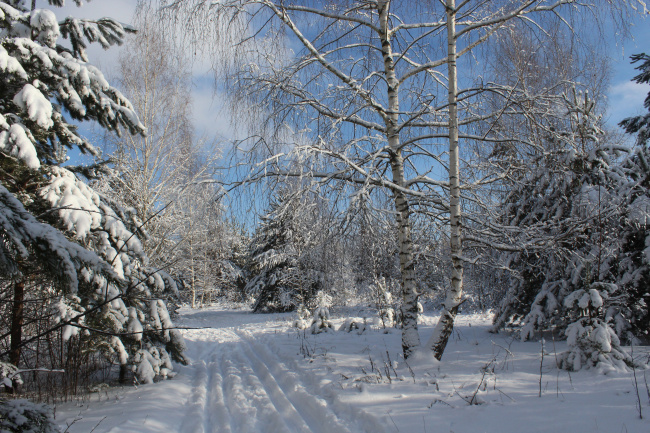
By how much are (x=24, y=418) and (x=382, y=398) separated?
9.95ft

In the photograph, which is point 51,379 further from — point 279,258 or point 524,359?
point 279,258

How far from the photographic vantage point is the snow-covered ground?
3.10 metres

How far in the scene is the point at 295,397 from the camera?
4.53m

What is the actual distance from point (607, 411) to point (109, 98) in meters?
6.30

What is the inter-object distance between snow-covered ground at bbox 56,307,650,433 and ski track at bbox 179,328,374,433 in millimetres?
16

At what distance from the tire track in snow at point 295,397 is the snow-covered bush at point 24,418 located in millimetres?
2200

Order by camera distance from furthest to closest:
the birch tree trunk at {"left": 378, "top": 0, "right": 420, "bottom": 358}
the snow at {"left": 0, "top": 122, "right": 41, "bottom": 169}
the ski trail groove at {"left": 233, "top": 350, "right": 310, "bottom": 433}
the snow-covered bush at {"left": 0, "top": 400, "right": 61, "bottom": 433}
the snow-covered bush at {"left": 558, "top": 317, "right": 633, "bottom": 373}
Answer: the birch tree trunk at {"left": 378, "top": 0, "right": 420, "bottom": 358}, the snow-covered bush at {"left": 558, "top": 317, "right": 633, "bottom": 373}, the ski trail groove at {"left": 233, "top": 350, "right": 310, "bottom": 433}, the snow at {"left": 0, "top": 122, "right": 41, "bottom": 169}, the snow-covered bush at {"left": 0, "top": 400, "right": 61, "bottom": 433}

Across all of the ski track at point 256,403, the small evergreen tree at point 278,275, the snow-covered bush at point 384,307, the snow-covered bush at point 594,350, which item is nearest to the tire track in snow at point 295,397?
the ski track at point 256,403

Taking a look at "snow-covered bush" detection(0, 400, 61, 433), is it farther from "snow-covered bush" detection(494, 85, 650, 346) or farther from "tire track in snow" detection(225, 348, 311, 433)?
"snow-covered bush" detection(494, 85, 650, 346)

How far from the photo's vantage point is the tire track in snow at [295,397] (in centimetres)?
358

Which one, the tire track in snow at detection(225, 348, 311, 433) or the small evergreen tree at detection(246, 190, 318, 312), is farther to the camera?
the small evergreen tree at detection(246, 190, 318, 312)

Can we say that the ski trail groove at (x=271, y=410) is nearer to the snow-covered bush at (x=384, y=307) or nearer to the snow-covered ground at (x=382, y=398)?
the snow-covered ground at (x=382, y=398)

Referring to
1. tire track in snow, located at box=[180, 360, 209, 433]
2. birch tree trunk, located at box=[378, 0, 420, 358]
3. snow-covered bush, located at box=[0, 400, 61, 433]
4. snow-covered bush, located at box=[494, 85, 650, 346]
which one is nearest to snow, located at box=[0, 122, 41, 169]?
snow-covered bush, located at box=[0, 400, 61, 433]

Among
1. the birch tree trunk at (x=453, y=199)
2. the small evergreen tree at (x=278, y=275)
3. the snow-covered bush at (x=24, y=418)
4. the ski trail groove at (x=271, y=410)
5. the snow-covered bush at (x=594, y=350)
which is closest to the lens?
the snow-covered bush at (x=24, y=418)
